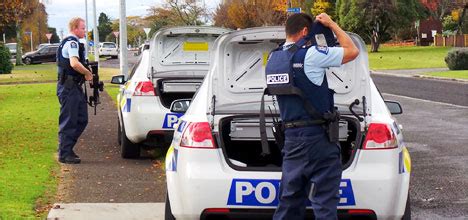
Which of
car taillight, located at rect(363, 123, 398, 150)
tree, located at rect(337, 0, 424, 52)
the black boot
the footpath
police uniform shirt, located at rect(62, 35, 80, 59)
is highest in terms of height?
tree, located at rect(337, 0, 424, 52)

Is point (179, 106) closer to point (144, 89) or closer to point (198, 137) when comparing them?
point (198, 137)

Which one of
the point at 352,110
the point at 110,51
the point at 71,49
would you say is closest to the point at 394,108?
the point at 352,110

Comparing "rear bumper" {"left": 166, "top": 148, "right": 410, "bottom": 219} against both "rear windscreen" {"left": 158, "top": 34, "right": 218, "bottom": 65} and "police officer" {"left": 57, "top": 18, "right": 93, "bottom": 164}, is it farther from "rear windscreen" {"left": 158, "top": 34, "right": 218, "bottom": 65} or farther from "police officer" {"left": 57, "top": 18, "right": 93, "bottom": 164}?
"rear windscreen" {"left": 158, "top": 34, "right": 218, "bottom": 65}

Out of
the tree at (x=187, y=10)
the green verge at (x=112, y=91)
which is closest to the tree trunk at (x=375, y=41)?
the tree at (x=187, y=10)

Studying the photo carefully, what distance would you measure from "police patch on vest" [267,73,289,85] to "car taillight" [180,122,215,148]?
0.64 metres

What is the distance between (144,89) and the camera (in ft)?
29.9

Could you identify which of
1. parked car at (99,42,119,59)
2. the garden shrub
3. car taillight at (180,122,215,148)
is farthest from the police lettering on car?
parked car at (99,42,119,59)

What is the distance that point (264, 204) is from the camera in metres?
5.11

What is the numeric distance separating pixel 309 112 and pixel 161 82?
469cm

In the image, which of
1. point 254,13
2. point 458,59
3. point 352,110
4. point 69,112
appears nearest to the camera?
point 352,110

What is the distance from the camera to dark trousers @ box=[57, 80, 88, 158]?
30.1 feet

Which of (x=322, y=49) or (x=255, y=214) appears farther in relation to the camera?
(x=255, y=214)

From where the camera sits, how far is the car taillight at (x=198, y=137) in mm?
5242

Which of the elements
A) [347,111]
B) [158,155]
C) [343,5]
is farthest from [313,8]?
[347,111]
